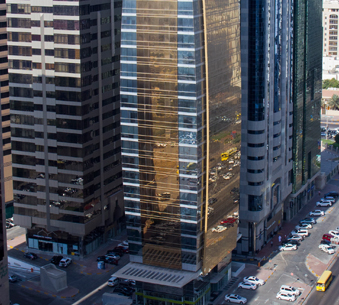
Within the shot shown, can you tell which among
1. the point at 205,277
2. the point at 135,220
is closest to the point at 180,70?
the point at 135,220

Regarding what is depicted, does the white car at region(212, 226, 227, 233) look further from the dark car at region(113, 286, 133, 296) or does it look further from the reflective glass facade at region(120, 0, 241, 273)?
the dark car at region(113, 286, 133, 296)

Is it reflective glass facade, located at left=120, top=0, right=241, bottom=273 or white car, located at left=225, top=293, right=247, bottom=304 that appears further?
white car, located at left=225, top=293, right=247, bottom=304

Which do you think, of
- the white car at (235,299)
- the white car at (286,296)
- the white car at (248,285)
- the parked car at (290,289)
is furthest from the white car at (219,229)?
the white car at (286,296)

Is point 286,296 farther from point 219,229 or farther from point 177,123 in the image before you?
point 177,123

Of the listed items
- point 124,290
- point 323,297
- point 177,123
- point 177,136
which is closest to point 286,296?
point 323,297

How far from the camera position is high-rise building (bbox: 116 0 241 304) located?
169375mm

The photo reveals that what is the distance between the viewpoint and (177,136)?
174m

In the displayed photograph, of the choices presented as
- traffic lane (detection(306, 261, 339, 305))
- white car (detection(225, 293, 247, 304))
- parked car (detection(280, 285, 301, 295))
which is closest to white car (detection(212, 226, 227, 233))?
white car (detection(225, 293, 247, 304))

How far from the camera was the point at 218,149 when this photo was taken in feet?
602

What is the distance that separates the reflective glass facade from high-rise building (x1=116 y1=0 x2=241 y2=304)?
0.68 feet

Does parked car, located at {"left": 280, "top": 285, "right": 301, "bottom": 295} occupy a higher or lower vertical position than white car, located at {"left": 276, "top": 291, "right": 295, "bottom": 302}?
higher

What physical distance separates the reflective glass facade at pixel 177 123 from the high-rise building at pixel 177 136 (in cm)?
21

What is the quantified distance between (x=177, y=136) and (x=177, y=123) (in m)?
2.83

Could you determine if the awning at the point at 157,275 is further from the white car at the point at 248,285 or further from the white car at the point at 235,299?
the white car at the point at 248,285
